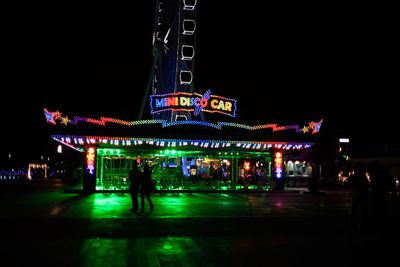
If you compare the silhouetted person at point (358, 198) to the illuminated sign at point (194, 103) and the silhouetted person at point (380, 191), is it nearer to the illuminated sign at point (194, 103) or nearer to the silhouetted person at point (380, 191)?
the silhouetted person at point (380, 191)

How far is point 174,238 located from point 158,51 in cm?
5066

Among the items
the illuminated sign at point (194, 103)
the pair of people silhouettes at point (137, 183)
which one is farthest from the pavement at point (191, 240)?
the illuminated sign at point (194, 103)

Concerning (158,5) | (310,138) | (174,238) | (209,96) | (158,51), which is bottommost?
(174,238)

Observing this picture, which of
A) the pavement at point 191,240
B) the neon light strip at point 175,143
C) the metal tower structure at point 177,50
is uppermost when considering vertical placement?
the metal tower structure at point 177,50

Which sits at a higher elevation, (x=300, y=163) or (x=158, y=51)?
(x=158, y=51)

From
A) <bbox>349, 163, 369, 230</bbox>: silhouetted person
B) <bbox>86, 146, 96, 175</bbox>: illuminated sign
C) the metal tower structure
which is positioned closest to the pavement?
<bbox>349, 163, 369, 230</bbox>: silhouetted person

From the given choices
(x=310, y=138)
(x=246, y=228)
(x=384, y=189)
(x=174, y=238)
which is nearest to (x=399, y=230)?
(x=384, y=189)

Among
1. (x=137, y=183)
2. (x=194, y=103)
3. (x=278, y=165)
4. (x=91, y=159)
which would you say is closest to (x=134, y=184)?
(x=137, y=183)

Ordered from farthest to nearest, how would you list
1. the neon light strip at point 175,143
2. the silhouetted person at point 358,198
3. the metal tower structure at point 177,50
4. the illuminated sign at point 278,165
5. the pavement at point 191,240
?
the metal tower structure at point 177,50 → the illuminated sign at point 278,165 → the neon light strip at point 175,143 → the silhouetted person at point 358,198 → the pavement at point 191,240

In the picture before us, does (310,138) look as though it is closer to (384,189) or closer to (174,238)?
(384,189)

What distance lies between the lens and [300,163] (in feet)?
201

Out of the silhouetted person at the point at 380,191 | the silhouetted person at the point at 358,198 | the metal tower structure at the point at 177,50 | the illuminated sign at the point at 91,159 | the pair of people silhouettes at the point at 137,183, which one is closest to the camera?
the silhouetted person at the point at 358,198

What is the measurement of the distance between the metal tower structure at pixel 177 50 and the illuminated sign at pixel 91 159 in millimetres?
14554

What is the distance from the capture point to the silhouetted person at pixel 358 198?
1393 centimetres
